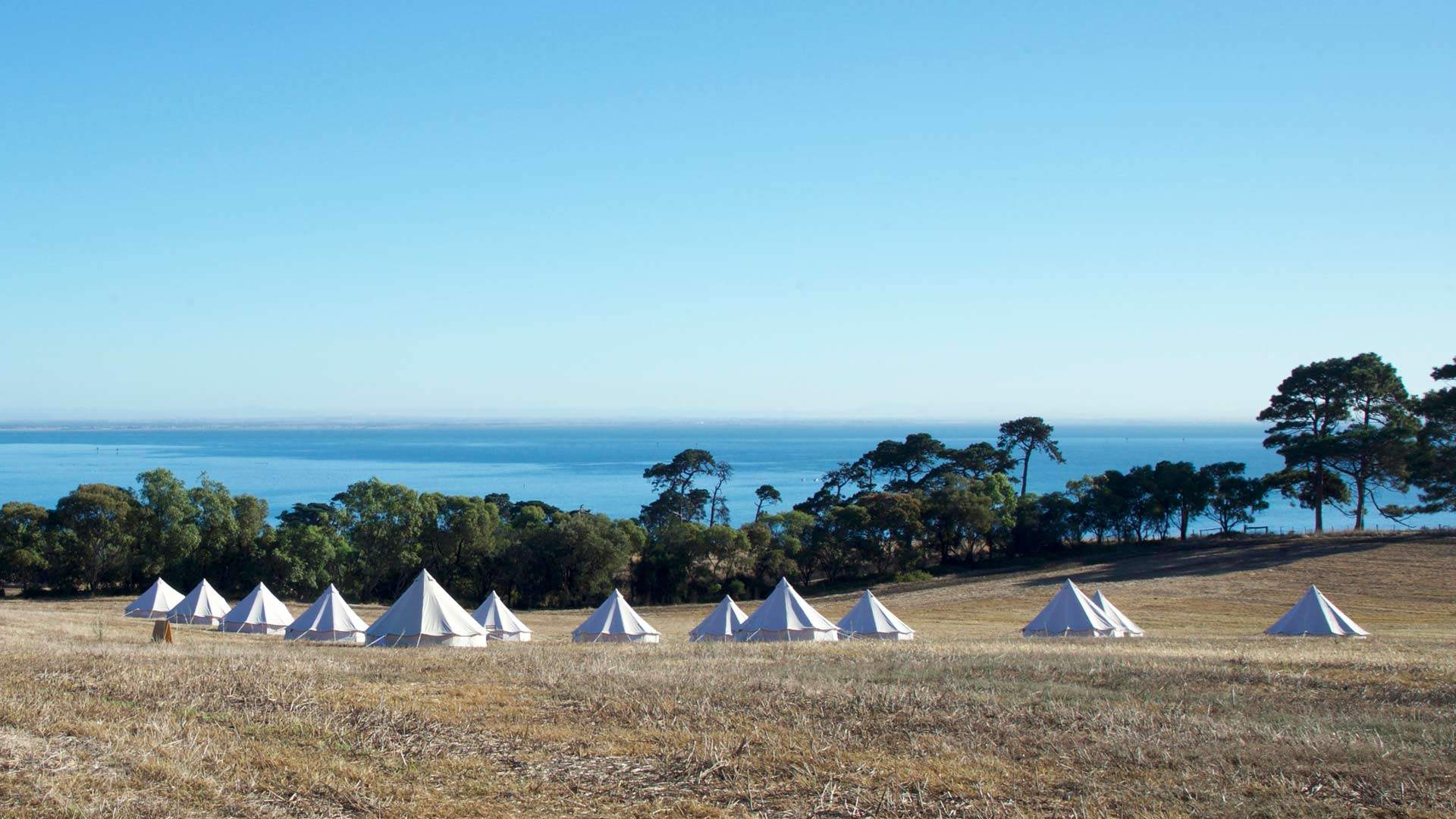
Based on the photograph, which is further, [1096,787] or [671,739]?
[671,739]

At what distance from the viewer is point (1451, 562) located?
45812mm

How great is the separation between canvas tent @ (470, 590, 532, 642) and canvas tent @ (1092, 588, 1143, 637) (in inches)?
721

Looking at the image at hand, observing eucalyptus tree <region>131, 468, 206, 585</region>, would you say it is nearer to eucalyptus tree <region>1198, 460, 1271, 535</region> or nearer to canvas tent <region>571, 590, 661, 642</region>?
canvas tent <region>571, 590, 661, 642</region>

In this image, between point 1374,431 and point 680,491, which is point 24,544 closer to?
point 680,491

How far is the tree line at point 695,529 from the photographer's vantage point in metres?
53.4

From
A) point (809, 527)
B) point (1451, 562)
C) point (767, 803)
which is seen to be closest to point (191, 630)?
point (767, 803)

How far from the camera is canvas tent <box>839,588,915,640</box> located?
105 ft

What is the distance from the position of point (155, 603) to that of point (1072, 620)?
33.6 metres

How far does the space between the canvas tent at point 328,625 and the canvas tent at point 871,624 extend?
15.1 meters

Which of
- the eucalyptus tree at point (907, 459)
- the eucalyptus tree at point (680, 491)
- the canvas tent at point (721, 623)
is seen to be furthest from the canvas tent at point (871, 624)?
the eucalyptus tree at point (907, 459)

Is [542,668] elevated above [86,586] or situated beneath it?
elevated above

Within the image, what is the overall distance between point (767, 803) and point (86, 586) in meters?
57.2

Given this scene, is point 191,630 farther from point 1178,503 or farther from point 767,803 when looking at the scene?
point 1178,503

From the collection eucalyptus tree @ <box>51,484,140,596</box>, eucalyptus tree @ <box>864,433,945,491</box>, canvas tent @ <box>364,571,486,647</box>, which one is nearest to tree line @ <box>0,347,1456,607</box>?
eucalyptus tree @ <box>51,484,140,596</box>
